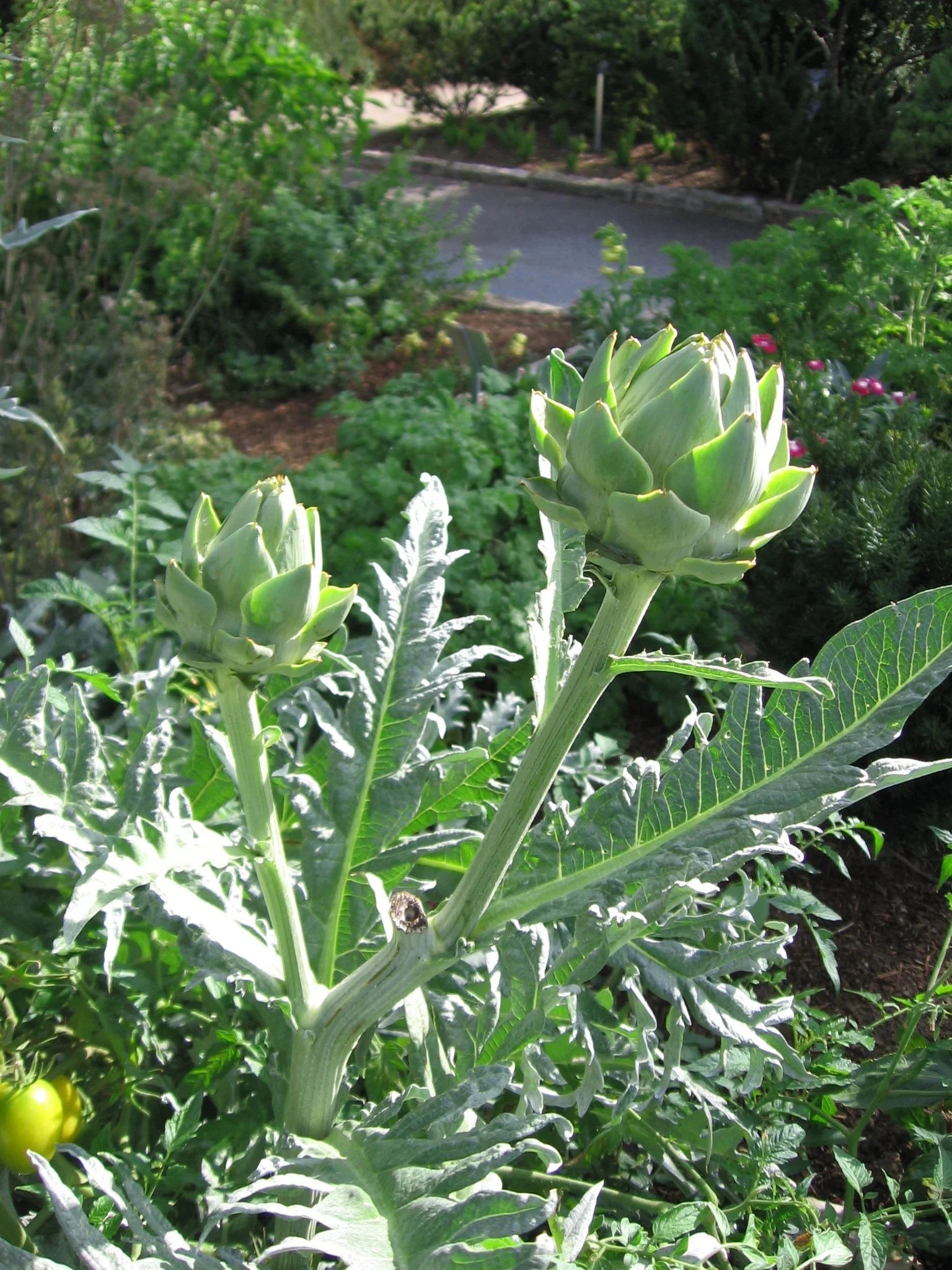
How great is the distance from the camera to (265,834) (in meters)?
1.13

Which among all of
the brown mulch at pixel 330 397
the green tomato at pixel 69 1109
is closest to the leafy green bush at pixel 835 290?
the brown mulch at pixel 330 397

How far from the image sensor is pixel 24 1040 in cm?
143

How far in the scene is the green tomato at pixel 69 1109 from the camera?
4.44 ft

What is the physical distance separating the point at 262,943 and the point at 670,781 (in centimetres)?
46

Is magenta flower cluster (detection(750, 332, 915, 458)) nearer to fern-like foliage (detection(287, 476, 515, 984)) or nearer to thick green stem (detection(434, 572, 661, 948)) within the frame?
fern-like foliage (detection(287, 476, 515, 984))

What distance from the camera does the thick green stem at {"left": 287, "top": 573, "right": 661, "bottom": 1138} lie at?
3.17 ft

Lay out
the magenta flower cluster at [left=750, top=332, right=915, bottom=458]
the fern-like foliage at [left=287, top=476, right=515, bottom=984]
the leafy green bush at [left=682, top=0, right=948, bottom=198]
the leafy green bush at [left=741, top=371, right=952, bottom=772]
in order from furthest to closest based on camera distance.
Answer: the leafy green bush at [left=682, top=0, right=948, bottom=198]
the magenta flower cluster at [left=750, top=332, right=915, bottom=458]
the leafy green bush at [left=741, top=371, right=952, bottom=772]
the fern-like foliage at [left=287, top=476, right=515, bottom=984]

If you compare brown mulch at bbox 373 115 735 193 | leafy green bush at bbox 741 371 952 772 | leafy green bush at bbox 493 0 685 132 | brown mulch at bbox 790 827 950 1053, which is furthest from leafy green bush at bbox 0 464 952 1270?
leafy green bush at bbox 493 0 685 132

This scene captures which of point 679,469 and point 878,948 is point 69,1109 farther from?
point 878,948

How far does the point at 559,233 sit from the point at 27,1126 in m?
7.46

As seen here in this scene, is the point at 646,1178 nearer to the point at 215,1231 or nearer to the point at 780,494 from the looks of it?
the point at 215,1231

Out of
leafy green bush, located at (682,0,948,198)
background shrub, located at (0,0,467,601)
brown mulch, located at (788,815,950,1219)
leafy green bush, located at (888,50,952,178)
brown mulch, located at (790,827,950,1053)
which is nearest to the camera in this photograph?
brown mulch, located at (788,815,950,1219)

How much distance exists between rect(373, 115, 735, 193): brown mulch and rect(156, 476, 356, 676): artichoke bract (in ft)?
28.2

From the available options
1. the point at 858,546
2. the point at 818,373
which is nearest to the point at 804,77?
the point at 818,373
